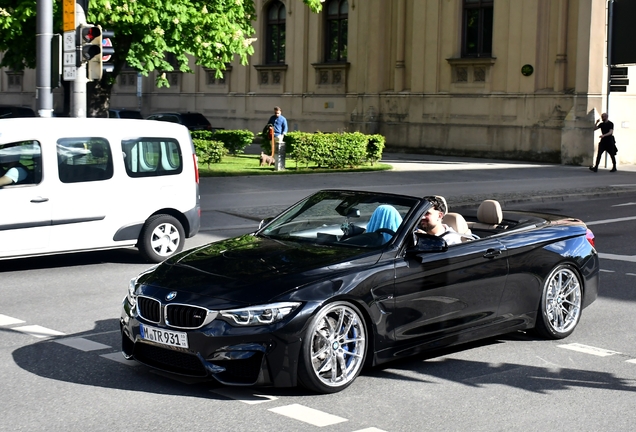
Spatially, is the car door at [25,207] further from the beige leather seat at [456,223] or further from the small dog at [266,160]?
the small dog at [266,160]

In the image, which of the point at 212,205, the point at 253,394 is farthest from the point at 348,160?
the point at 253,394

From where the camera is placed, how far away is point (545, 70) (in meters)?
33.0

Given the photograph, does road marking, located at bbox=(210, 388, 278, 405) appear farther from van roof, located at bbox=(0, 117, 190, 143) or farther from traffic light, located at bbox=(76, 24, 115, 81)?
traffic light, located at bbox=(76, 24, 115, 81)

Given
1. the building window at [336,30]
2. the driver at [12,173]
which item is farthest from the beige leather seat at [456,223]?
the building window at [336,30]

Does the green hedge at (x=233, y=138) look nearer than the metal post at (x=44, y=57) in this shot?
No

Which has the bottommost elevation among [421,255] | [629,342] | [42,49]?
[629,342]

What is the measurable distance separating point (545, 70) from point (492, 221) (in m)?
25.8

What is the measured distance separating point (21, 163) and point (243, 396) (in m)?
5.88

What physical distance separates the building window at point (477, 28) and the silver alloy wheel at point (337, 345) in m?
29.3

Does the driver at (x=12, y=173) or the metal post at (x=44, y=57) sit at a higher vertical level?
the metal post at (x=44, y=57)

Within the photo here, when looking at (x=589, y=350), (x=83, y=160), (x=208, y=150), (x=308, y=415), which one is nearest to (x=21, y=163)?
(x=83, y=160)

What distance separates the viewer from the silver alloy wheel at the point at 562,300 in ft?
26.5

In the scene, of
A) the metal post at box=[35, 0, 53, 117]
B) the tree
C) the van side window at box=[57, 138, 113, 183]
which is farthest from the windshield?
the tree

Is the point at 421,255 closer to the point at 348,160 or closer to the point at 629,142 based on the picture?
the point at 348,160
